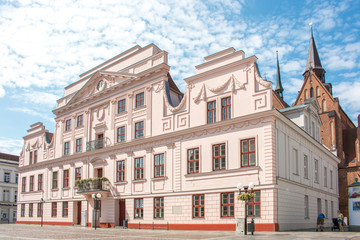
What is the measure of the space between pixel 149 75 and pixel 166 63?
216 cm

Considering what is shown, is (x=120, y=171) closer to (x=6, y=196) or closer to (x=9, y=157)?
(x=6, y=196)

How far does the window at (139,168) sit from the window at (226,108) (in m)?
9.64

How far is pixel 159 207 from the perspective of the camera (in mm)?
32062

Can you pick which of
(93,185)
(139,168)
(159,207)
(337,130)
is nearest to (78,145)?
(93,185)

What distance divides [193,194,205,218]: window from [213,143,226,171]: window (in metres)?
2.53

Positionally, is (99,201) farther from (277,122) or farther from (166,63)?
(277,122)

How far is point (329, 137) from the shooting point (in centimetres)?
5397

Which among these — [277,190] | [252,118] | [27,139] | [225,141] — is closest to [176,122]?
[225,141]

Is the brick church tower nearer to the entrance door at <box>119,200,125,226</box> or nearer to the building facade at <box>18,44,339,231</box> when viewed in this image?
the building facade at <box>18,44,339,231</box>

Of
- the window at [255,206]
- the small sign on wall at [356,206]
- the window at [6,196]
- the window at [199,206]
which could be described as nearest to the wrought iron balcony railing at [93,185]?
the window at [199,206]

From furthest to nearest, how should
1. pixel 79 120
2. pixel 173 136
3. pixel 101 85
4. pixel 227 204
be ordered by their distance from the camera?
1. pixel 79 120
2. pixel 101 85
3. pixel 173 136
4. pixel 227 204

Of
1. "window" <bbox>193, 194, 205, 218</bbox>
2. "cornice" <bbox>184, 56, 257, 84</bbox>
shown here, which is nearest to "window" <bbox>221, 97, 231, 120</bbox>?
"cornice" <bbox>184, 56, 257, 84</bbox>

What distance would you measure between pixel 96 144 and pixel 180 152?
1222 cm

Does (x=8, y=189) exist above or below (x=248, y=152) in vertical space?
below
